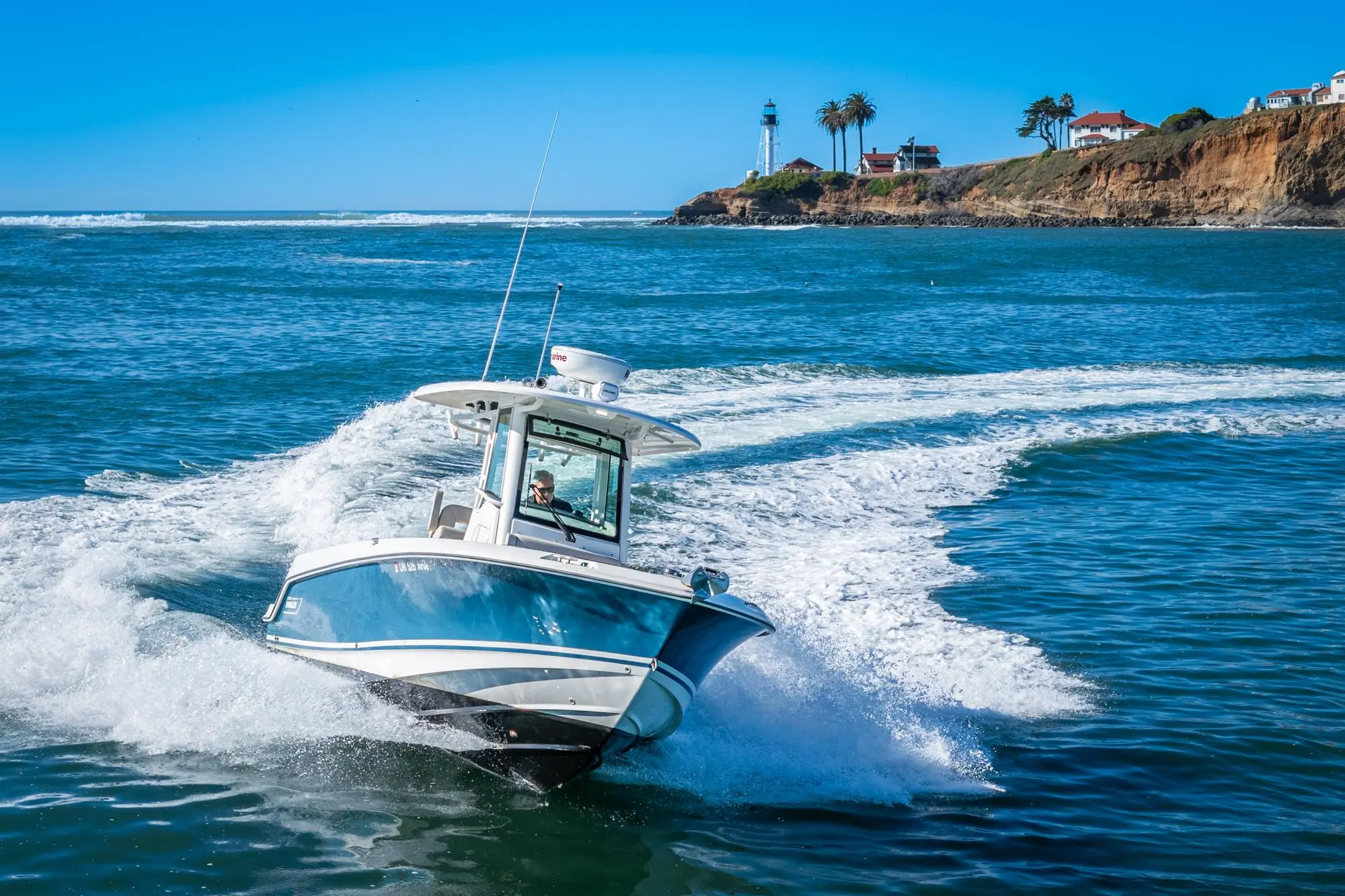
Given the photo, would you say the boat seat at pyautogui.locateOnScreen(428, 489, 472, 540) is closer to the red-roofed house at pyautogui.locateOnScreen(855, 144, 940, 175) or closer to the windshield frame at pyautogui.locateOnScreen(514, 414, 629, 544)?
the windshield frame at pyautogui.locateOnScreen(514, 414, 629, 544)

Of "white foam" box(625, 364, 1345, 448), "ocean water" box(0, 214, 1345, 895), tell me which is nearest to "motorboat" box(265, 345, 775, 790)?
"ocean water" box(0, 214, 1345, 895)

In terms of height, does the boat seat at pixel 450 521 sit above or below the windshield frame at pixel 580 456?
below

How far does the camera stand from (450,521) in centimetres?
1061

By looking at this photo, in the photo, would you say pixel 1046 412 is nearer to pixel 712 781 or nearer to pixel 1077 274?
pixel 712 781

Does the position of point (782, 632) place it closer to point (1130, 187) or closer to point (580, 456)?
point (580, 456)

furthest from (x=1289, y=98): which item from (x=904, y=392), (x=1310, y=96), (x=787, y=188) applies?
(x=904, y=392)

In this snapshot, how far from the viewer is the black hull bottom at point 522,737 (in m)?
8.87

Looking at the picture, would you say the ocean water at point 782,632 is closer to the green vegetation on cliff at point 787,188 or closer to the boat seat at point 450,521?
the boat seat at point 450,521

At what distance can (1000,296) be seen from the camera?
53.2 metres

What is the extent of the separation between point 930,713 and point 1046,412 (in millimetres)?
15690

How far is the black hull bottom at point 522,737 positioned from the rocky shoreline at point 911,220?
115 m

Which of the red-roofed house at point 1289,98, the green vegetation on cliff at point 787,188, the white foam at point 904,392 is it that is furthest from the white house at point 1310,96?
the white foam at point 904,392

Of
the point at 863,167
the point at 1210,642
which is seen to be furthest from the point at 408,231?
the point at 1210,642

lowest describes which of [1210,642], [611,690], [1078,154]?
[1210,642]
